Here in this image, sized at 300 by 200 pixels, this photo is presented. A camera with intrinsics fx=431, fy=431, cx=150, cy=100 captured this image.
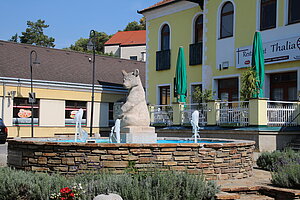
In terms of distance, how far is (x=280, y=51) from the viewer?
19828mm

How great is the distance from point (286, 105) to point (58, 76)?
17311 millimetres

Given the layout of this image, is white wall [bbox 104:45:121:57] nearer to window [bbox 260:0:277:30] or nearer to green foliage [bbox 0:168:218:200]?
window [bbox 260:0:277:30]

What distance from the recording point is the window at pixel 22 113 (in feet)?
88.2

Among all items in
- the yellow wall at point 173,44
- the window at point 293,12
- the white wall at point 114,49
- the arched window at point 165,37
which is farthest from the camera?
the white wall at point 114,49

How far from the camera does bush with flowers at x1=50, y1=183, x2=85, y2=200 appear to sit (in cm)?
629

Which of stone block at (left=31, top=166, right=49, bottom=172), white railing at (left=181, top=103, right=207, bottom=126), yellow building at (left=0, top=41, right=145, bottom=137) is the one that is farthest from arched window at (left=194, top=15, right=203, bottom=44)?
stone block at (left=31, top=166, right=49, bottom=172)

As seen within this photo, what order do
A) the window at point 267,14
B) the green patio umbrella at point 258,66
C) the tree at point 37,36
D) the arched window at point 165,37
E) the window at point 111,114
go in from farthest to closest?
the tree at point 37,36 → the window at point 111,114 → the arched window at point 165,37 → the window at point 267,14 → the green patio umbrella at point 258,66

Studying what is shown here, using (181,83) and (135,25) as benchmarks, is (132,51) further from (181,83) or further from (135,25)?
(181,83)

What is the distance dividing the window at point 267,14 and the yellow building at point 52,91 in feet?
43.9

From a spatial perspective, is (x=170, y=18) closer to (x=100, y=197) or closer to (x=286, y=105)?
(x=286, y=105)

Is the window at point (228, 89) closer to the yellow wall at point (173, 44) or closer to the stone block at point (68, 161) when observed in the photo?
the yellow wall at point (173, 44)

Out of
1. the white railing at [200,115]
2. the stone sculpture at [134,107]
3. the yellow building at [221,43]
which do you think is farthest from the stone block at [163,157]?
the yellow building at [221,43]

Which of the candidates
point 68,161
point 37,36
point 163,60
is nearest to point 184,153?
point 68,161

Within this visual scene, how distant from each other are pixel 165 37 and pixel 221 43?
566cm
